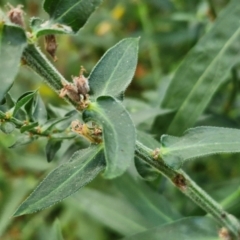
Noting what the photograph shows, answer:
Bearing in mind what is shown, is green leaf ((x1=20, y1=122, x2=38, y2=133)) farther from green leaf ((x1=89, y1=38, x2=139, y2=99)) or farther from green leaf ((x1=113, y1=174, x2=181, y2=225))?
green leaf ((x1=113, y1=174, x2=181, y2=225))

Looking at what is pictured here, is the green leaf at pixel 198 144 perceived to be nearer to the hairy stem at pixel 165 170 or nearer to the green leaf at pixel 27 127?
the hairy stem at pixel 165 170

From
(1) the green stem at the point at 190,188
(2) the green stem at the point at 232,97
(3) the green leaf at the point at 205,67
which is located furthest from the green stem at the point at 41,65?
(2) the green stem at the point at 232,97

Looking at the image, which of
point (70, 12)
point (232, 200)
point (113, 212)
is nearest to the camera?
point (70, 12)

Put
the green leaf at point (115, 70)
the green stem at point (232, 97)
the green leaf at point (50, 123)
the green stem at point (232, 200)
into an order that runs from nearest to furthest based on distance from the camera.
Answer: the green leaf at point (115, 70), the green leaf at point (50, 123), the green stem at point (232, 200), the green stem at point (232, 97)

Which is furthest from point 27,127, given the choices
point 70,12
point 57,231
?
point 57,231

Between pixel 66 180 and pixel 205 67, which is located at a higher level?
pixel 66 180

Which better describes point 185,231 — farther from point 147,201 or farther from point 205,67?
point 205,67

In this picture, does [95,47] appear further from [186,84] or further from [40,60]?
[40,60]
